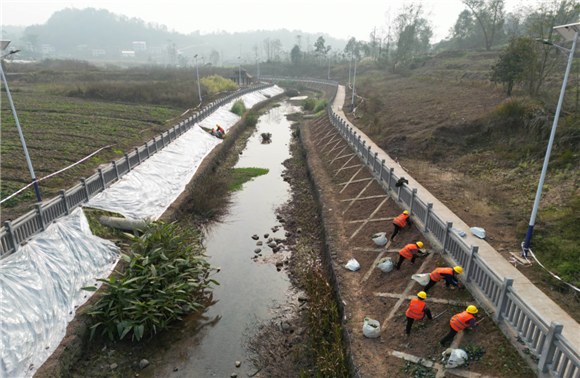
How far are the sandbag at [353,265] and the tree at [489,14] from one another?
70.3 meters

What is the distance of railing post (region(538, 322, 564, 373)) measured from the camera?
5.37m

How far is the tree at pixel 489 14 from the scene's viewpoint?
216 ft

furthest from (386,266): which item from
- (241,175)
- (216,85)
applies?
(216,85)

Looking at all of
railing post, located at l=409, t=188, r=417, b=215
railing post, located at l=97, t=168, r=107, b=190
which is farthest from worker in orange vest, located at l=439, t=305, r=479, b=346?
railing post, located at l=97, t=168, r=107, b=190

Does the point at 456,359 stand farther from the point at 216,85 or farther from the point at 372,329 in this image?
the point at 216,85

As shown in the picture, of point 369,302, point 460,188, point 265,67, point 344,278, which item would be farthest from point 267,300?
point 265,67

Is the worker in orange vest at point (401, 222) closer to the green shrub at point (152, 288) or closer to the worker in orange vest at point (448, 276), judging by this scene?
the worker in orange vest at point (448, 276)

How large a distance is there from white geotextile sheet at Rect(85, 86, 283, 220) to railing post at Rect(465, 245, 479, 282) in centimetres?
1178

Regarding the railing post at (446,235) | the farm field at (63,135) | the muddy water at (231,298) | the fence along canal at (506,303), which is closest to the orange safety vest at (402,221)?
the fence along canal at (506,303)

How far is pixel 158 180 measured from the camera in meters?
17.6

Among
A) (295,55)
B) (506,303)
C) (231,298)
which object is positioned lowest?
(231,298)

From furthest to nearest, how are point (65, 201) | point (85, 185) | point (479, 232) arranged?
point (85, 185) < point (65, 201) < point (479, 232)

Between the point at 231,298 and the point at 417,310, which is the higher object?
the point at 417,310

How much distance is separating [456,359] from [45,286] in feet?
31.6
